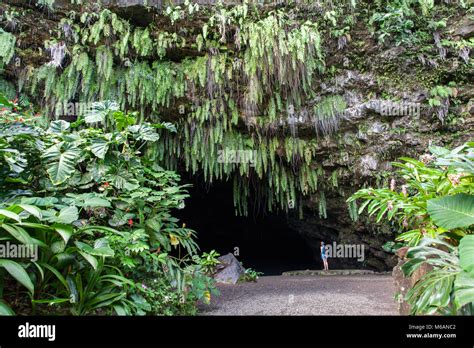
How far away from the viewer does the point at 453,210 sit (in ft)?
7.92

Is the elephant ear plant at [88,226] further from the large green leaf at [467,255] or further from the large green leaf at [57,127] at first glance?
the large green leaf at [467,255]

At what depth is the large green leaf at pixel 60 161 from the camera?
340 cm

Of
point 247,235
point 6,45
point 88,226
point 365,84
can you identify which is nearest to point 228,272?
point 88,226

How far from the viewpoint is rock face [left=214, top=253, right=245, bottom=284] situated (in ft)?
22.2

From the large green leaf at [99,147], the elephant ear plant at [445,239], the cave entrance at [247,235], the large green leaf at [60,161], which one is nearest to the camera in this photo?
the elephant ear plant at [445,239]

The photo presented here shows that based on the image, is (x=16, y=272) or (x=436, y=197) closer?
(x=16, y=272)

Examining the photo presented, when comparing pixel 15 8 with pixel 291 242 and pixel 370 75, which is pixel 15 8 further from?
pixel 291 242

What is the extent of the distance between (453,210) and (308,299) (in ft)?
9.47

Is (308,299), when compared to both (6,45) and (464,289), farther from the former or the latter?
(6,45)

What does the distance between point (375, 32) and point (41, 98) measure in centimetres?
759

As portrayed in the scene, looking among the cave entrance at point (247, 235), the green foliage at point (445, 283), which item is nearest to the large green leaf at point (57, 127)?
the green foliage at point (445, 283)

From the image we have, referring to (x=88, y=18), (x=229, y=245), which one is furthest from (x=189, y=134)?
(x=229, y=245)

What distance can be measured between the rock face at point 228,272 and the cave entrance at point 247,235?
4760 millimetres

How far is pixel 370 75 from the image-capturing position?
23.6 feet
